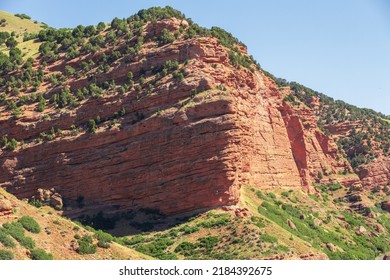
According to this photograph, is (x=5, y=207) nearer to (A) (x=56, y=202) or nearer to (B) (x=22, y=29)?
(A) (x=56, y=202)

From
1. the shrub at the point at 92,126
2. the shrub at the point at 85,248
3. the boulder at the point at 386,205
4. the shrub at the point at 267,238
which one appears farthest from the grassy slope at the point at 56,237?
the boulder at the point at 386,205

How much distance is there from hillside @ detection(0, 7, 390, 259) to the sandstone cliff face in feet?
0.48

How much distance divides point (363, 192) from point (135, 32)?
50905 mm

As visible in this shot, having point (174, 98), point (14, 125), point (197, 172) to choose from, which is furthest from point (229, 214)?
point (14, 125)

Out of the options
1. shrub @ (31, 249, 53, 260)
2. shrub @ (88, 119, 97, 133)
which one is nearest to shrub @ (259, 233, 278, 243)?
shrub @ (31, 249, 53, 260)

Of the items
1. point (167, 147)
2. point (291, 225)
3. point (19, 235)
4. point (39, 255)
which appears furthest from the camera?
point (291, 225)

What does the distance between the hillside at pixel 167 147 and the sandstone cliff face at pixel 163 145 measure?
0.15 metres

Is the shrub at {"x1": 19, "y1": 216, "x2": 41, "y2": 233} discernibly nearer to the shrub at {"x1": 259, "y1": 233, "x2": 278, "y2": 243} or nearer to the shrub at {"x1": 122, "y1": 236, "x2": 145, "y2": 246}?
the shrub at {"x1": 122, "y1": 236, "x2": 145, "y2": 246}

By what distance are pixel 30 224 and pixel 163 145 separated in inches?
1023

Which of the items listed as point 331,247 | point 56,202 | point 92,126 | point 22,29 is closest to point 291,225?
point 331,247

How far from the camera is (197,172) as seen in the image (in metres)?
67.2

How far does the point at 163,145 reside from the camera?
230 feet

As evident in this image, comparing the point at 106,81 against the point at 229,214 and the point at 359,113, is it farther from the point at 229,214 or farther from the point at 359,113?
the point at 359,113

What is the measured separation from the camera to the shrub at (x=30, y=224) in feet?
150
